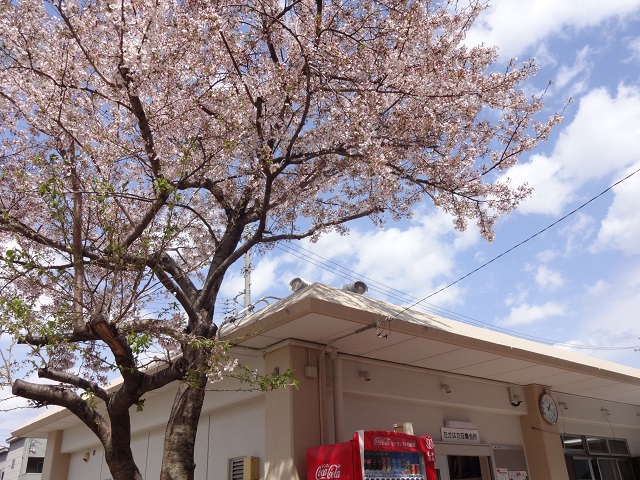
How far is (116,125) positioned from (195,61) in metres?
1.51

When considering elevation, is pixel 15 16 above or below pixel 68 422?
above

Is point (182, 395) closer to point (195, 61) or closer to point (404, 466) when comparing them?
point (404, 466)

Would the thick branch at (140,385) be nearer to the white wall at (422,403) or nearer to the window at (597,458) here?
the white wall at (422,403)

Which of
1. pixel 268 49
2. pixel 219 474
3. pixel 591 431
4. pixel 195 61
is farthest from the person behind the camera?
pixel 591 431

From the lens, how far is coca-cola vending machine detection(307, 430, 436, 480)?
219 inches

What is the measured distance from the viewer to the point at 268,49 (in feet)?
22.9

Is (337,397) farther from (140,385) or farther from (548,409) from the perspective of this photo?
(548,409)

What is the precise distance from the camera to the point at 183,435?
565 centimetres

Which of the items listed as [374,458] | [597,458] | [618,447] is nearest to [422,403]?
[374,458]

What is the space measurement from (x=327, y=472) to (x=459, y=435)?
3.57 m

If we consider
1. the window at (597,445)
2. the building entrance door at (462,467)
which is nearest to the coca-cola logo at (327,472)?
the building entrance door at (462,467)

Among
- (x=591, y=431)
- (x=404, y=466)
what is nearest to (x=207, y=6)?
(x=404, y=466)

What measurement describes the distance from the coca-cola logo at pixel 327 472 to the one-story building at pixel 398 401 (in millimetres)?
408

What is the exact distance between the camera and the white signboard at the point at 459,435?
8414mm
